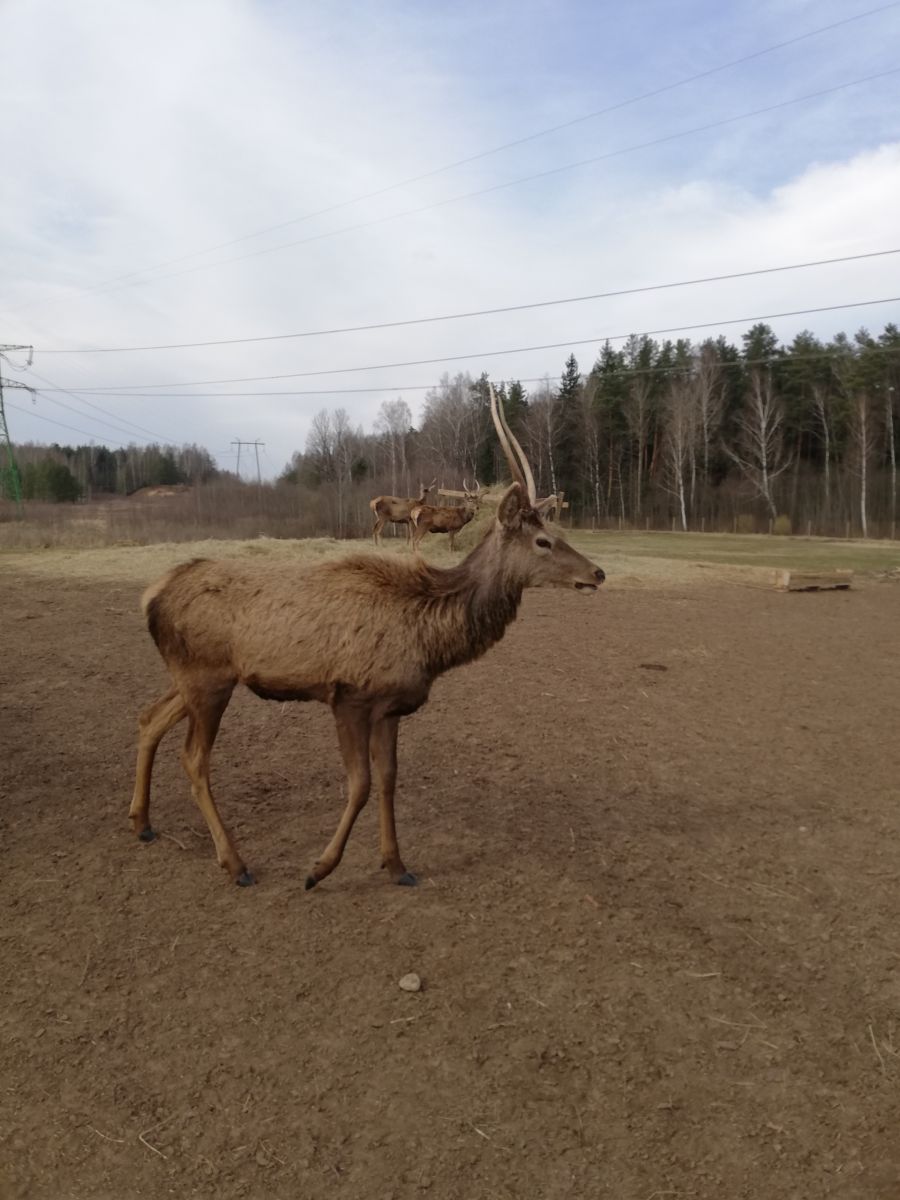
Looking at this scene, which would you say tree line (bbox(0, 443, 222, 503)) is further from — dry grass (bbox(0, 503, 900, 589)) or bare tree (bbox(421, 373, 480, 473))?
dry grass (bbox(0, 503, 900, 589))

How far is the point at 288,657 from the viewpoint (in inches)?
167

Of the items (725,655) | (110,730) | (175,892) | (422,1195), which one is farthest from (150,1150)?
(725,655)

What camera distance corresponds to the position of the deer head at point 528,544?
467 cm

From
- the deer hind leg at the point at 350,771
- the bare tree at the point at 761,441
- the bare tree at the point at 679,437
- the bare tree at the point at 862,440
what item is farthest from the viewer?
the bare tree at the point at 679,437

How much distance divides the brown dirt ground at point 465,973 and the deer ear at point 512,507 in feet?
6.51

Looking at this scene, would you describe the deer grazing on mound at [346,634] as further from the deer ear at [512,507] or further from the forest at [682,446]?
the forest at [682,446]

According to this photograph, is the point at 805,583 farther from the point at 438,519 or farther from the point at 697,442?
the point at 697,442

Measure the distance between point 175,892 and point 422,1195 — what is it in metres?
2.25

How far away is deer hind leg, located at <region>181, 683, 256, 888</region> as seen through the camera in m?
4.33

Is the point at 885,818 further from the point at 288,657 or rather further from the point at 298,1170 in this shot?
the point at 298,1170

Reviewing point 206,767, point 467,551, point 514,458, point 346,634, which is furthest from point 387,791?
point 467,551

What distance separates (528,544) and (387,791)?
1627mm

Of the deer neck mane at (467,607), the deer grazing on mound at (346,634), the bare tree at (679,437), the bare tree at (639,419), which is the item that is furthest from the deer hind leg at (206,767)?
the bare tree at (639,419)

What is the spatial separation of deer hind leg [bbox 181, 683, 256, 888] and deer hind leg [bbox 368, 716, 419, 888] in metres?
0.76
